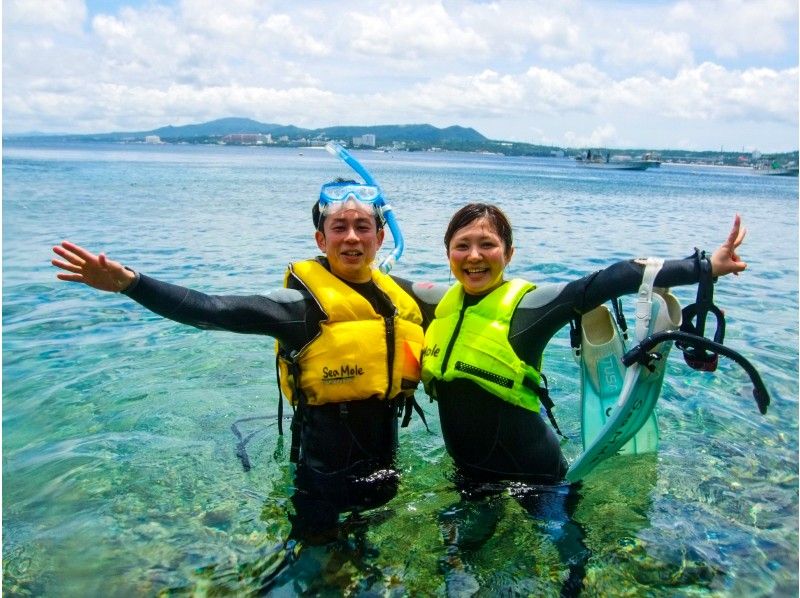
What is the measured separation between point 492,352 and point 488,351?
0.02 metres

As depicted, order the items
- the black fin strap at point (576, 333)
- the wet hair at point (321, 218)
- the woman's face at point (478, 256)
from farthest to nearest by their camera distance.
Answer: the black fin strap at point (576, 333)
the wet hair at point (321, 218)
the woman's face at point (478, 256)

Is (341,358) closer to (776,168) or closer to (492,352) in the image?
(492,352)

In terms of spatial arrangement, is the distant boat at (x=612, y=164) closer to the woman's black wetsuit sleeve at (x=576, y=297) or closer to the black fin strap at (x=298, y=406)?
the woman's black wetsuit sleeve at (x=576, y=297)

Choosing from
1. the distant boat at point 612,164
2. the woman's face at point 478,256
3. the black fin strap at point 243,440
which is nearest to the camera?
the woman's face at point 478,256

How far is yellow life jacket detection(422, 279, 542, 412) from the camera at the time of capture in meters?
3.34

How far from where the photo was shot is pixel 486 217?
3.42 meters

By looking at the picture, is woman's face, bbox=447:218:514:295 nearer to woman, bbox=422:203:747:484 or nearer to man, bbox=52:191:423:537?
woman, bbox=422:203:747:484

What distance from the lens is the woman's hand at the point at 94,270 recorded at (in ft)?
8.89

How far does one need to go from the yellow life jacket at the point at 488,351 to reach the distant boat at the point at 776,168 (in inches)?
4506

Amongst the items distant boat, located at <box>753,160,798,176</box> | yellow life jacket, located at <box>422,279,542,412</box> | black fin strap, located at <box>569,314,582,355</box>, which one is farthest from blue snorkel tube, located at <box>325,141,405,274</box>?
distant boat, located at <box>753,160,798,176</box>

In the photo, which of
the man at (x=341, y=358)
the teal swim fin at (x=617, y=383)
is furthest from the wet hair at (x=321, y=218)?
the teal swim fin at (x=617, y=383)

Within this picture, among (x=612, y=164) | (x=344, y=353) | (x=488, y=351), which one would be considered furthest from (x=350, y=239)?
(x=612, y=164)

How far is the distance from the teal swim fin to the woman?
265 mm

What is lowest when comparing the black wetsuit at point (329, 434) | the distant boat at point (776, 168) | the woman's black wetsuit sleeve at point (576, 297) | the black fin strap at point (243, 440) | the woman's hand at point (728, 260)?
the distant boat at point (776, 168)
